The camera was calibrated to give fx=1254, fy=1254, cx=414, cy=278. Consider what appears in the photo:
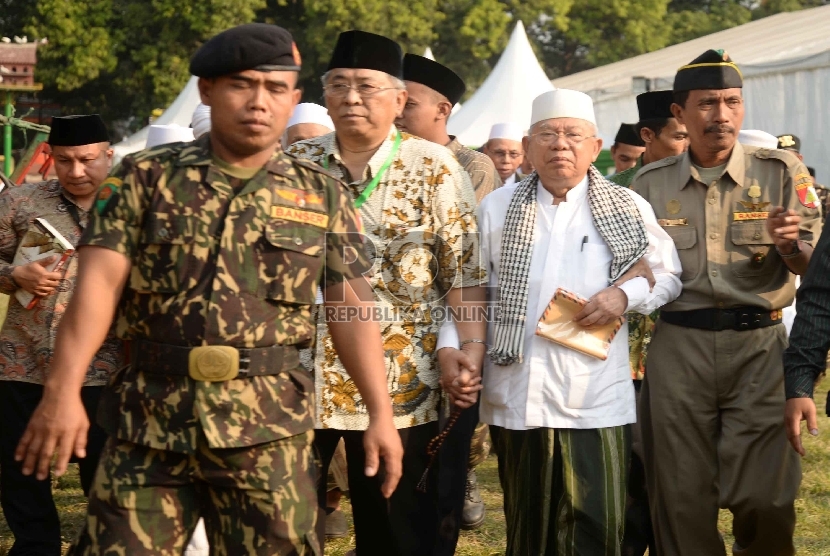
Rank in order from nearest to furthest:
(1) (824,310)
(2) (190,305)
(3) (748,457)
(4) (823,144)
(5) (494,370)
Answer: (2) (190,305) < (1) (824,310) < (5) (494,370) < (3) (748,457) < (4) (823,144)

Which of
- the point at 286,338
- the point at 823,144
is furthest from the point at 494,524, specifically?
the point at 823,144

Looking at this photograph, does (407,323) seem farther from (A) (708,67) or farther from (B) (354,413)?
(A) (708,67)

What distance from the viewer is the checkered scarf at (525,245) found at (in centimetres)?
490

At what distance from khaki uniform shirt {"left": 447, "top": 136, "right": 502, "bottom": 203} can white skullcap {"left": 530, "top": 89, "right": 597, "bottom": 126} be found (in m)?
1.70

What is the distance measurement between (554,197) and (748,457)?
4.84 feet

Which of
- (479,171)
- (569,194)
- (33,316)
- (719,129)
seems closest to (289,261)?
(569,194)

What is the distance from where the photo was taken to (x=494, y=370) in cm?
503

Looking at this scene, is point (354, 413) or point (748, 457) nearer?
point (354, 413)

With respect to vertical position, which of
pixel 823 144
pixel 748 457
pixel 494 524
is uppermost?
pixel 823 144

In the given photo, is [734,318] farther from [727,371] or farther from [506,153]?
[506,153]

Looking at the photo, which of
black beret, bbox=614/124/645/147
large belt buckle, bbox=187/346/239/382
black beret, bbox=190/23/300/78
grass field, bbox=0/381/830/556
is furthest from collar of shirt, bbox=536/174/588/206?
black beret, bbox=614/124/645/147

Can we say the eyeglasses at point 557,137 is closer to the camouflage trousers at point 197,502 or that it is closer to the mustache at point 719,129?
the mustache at point 719,129

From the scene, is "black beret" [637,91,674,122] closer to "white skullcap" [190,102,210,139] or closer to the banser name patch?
"white skullcap" [190,102,210,139]

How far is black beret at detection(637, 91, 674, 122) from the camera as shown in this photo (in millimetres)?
7176
